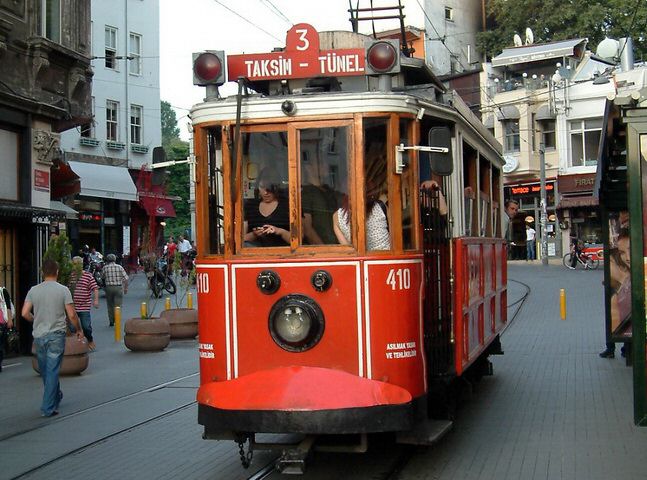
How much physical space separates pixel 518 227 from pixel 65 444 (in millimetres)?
40996

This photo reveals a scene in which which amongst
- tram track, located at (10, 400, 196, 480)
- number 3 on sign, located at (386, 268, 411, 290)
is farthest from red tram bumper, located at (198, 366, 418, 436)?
tram track, located at (10, 400, 196, 480)

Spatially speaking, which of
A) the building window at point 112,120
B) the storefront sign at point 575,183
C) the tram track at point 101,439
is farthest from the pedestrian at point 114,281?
the storefront sign at point 575,183

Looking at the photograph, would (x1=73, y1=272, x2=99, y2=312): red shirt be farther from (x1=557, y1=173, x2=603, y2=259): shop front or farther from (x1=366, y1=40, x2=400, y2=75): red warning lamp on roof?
(x1=557, y1=173, x2=603, y2=259): shop front

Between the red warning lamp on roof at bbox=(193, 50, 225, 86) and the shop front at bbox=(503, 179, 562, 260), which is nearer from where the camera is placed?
the red warning lamp on roof at bbox=(193, 50, 225, 86)

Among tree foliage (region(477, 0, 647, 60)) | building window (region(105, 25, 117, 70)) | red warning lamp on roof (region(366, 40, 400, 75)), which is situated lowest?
red warning lamp on roof (region(366, 40, 400, 75))

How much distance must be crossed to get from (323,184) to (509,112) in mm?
41393

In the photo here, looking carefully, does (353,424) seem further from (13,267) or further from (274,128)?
(13,267)

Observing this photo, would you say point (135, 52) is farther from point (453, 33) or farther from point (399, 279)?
point (399, 279)

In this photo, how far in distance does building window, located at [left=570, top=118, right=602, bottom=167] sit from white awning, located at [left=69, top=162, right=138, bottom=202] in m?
22.1

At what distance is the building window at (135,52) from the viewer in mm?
38688

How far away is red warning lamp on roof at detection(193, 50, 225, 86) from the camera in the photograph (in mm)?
6965

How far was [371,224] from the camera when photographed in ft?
22.1

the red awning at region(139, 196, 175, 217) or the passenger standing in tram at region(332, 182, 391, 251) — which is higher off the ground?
the red awning at region(139, 196, 175, 217)

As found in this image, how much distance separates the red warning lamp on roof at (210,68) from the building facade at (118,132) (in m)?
28.7
